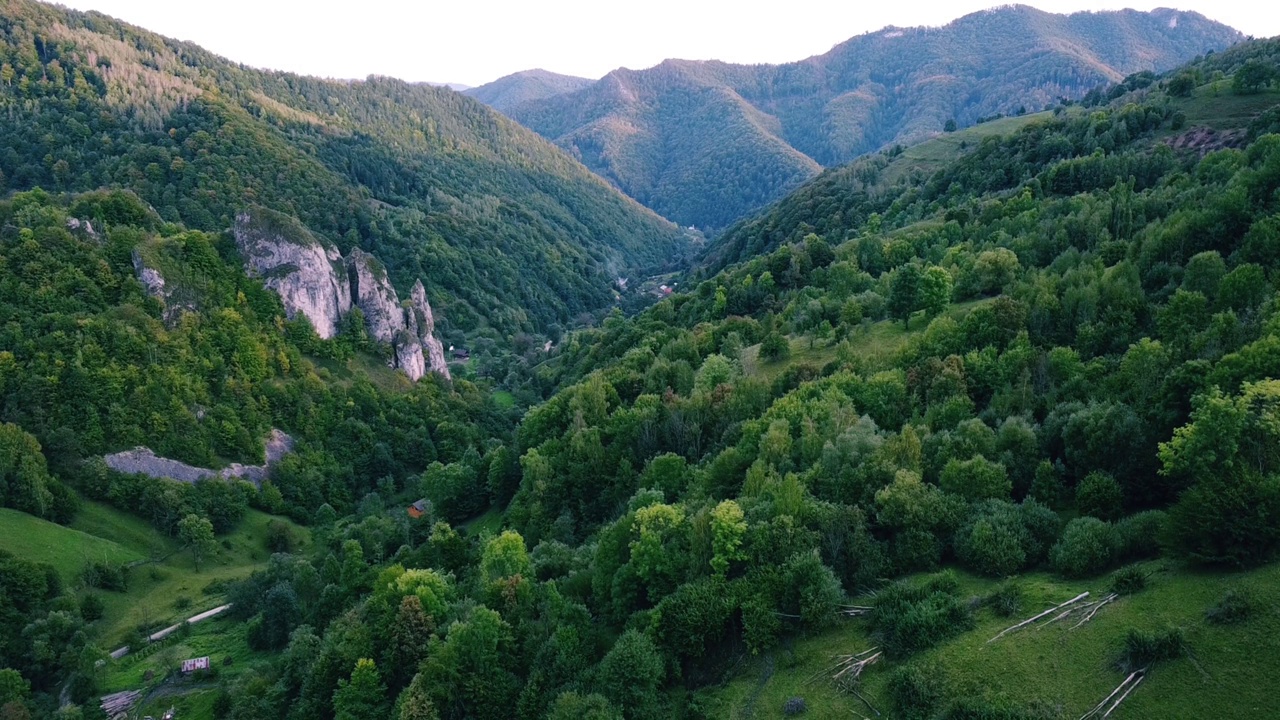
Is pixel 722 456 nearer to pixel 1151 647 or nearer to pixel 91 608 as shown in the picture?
pixel 1151 647

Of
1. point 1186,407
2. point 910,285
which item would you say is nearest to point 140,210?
point 910,285

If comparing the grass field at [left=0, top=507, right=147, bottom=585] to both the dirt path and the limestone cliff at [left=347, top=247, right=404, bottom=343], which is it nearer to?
the dirt path

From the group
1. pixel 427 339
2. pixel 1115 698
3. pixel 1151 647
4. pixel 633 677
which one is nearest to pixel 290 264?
pixel 427 339

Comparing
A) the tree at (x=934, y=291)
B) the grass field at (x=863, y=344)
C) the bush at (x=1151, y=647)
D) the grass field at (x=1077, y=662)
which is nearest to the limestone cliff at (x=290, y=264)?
the grass field at (x=863, y=344)

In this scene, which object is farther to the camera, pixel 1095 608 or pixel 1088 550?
pixel 1088 550

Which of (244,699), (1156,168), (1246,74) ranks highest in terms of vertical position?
(1246,74)

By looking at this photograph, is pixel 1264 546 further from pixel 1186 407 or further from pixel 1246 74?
pixel 1246 74

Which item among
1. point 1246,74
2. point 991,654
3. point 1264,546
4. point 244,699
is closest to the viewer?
point 1264,546

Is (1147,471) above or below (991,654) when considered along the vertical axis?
above
